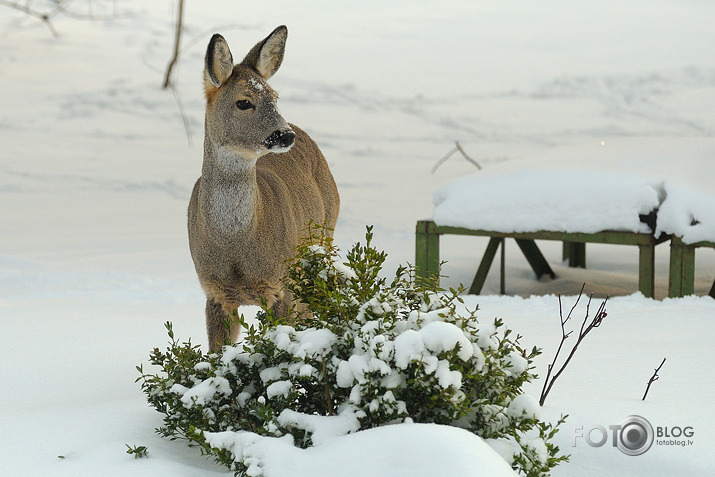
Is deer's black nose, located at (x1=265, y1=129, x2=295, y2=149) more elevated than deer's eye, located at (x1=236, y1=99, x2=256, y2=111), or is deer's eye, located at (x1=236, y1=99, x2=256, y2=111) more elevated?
deer's eye, located at (x1=236, y1=99, x2=256, y2=111)

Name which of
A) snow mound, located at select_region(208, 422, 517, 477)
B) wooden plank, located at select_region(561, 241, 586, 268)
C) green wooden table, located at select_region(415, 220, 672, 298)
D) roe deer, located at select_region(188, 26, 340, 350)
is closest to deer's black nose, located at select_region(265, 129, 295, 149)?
roe deer, located at select_region(188, 26, 340, 350)

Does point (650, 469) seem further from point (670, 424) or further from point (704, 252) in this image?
point (704, 252)

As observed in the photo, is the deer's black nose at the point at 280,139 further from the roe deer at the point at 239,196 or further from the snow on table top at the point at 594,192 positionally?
the snow on table top at the point at 594,192

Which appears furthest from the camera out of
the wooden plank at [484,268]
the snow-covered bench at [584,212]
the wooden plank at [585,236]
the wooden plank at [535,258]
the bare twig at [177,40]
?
the wooden plank at [535,258]

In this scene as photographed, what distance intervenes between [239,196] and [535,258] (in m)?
6.02

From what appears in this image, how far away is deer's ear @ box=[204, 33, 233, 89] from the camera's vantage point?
3973mm

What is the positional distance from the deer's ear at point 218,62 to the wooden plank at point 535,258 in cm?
587

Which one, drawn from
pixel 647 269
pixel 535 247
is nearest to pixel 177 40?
pixel 647 269

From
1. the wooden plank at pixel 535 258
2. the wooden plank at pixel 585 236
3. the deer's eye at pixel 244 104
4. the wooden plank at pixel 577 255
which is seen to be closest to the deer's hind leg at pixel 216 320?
the deer's eye at pixel 244 104

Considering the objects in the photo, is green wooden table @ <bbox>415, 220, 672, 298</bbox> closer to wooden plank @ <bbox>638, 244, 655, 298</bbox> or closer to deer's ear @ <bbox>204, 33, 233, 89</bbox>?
wooden plank @ <bbox>638, 244, 655, 298</bbox>

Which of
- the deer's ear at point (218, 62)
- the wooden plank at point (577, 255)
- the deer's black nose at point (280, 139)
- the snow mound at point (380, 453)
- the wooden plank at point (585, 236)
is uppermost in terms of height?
the deer's ear at point (218, 62)

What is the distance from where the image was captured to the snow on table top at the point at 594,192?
7.21 metres

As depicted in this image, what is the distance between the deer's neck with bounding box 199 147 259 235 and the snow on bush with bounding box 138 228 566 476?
84cm

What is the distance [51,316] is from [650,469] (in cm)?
468
